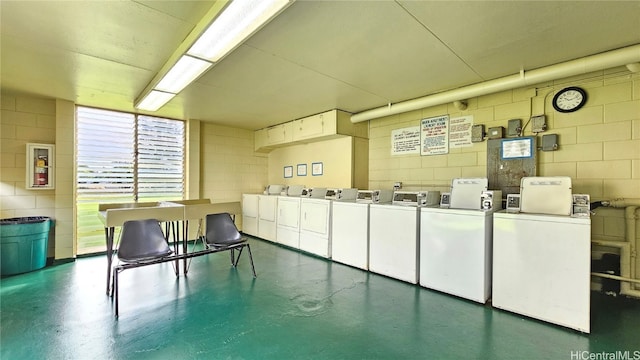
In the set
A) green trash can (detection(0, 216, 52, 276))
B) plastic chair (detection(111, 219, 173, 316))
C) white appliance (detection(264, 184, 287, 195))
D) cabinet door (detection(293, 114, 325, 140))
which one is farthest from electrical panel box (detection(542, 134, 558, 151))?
green trash can (detection(0, 216, 52, 276))

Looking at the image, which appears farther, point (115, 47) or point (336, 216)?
point (336, 216)

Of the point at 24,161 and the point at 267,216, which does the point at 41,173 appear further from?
the point at 267,216

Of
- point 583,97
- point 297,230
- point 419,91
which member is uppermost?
point 419,91

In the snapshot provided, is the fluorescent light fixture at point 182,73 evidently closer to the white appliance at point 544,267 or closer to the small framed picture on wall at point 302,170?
the small framed picture on wall at point 302,170

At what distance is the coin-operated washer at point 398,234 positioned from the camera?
11.1 feet

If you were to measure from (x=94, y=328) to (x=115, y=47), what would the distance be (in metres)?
2.55

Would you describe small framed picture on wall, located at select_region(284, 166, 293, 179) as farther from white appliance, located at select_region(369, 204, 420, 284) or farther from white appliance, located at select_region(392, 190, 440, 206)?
white appliance, located at select_region(392, 190, 440, 206)

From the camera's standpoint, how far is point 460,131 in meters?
3.93

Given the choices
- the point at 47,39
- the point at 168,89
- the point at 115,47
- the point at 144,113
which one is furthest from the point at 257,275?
Result: the point at 144,113

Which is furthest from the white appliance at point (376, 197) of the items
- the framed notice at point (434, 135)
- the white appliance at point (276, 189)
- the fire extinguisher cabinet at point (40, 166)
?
the fire extinguisher cabinet at point (40, 166)

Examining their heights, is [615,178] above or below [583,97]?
below

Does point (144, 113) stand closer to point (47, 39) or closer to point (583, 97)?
point (47, 39)

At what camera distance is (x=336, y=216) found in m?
4.31

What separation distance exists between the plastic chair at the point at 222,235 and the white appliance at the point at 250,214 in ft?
6.48
